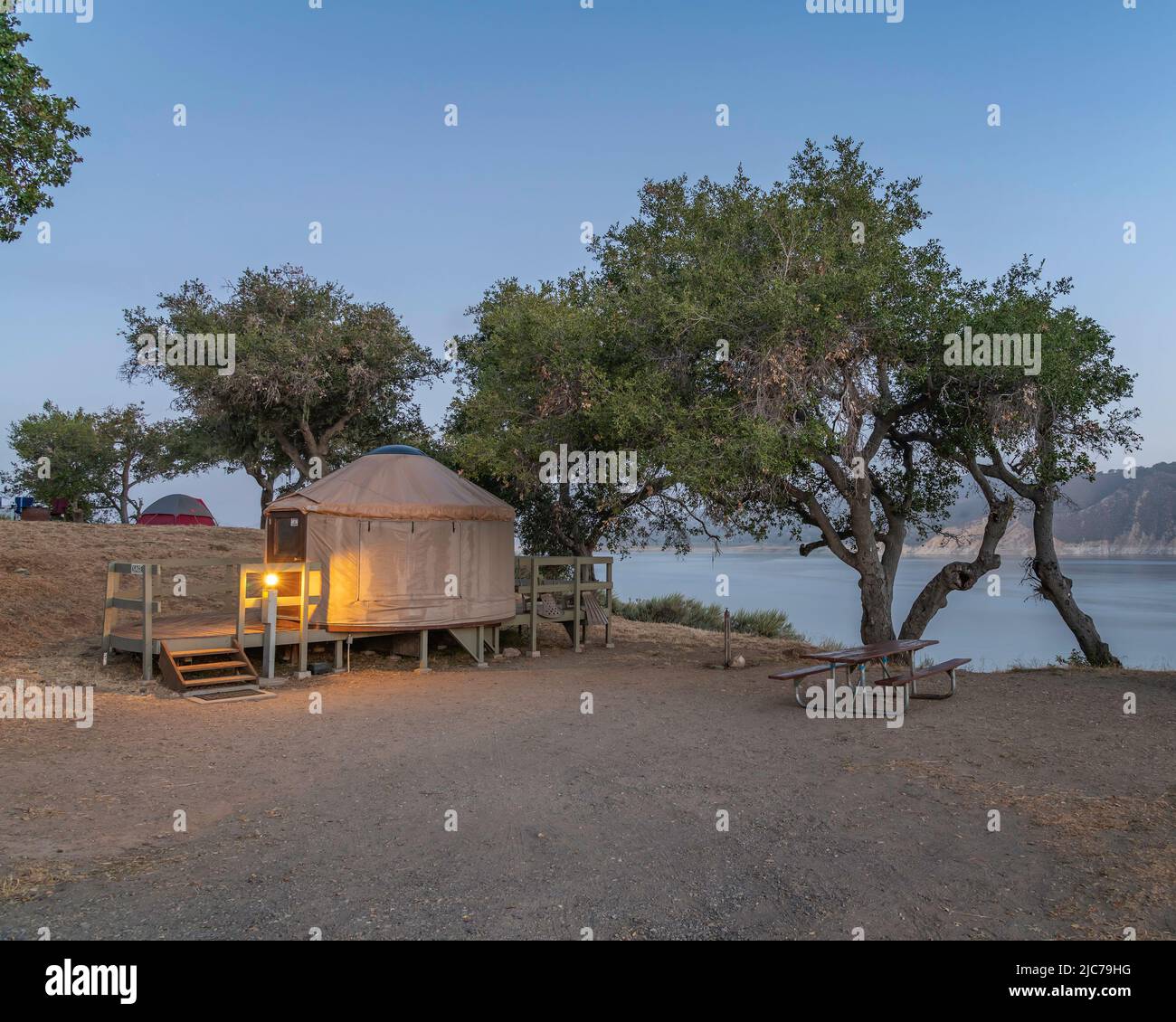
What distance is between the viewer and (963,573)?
1059 cm

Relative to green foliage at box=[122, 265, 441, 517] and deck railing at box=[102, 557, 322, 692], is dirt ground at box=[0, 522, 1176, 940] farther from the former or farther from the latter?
green foliage at box=[122, 265, 441, 517]

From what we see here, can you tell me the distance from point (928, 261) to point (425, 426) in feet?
36.2

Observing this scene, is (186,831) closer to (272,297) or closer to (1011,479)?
(1011,479)

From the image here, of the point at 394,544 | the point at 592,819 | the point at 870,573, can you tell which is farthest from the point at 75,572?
the point at 870,573

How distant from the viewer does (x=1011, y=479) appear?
10.3 m

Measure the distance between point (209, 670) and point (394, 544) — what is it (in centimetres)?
257

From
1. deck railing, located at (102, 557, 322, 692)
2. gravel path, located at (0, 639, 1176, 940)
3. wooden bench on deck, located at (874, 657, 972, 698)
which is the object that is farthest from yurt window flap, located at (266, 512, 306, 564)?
wooden bench on deck, located at (874, 657, 972, 698)

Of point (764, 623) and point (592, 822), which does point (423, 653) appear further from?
point (764, 623)

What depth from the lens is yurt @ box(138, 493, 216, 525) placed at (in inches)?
1046

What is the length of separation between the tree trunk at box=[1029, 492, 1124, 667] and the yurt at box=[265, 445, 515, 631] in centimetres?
735

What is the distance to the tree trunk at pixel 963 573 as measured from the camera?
10562 millimetres

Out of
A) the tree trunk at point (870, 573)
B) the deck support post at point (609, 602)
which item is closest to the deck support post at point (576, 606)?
the deck support post at point (609, 602)

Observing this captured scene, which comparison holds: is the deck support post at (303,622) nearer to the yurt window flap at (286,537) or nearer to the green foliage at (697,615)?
the yurt window flap at (286,537)

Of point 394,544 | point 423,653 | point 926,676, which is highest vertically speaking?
point 394,544
